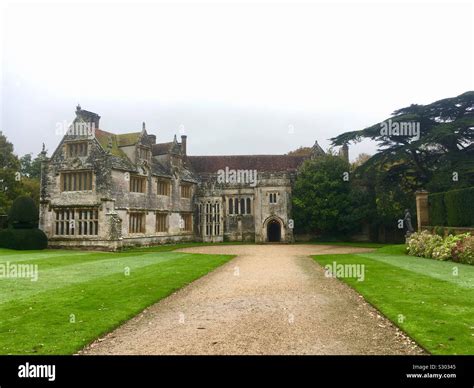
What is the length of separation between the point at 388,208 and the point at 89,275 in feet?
88.1

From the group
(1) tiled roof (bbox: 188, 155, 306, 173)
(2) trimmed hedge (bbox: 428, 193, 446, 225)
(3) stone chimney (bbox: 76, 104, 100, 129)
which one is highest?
(3) stone chimney (bbox: 76, 104, 100, 129)

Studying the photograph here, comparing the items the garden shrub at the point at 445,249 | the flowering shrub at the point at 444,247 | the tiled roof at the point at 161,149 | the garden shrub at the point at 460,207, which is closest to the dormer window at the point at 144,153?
the tiled roof at the point at 161,149

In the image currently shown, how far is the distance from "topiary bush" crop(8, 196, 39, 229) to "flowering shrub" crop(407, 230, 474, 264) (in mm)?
26227

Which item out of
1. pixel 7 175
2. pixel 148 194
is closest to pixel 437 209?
pixel 148 194

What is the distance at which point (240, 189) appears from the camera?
39.8 meters

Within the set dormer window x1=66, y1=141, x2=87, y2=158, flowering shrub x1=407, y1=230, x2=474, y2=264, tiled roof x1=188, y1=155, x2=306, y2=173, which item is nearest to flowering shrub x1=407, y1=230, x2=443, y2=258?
flowering shrub x1=407, y1=230, x2=474, y2=264

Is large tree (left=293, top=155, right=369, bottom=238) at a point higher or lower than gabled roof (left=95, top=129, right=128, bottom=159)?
lower

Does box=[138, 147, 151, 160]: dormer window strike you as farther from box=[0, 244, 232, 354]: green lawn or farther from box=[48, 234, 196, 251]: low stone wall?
box=[0, 244, 232, 354]: green lawn

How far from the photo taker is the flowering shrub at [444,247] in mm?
18109

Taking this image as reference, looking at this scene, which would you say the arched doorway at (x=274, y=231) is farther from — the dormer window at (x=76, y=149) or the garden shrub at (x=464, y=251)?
the garden shrub at (x=464, y=251)

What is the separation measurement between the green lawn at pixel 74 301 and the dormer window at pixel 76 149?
14.6m

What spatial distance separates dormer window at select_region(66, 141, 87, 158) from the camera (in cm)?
2936
